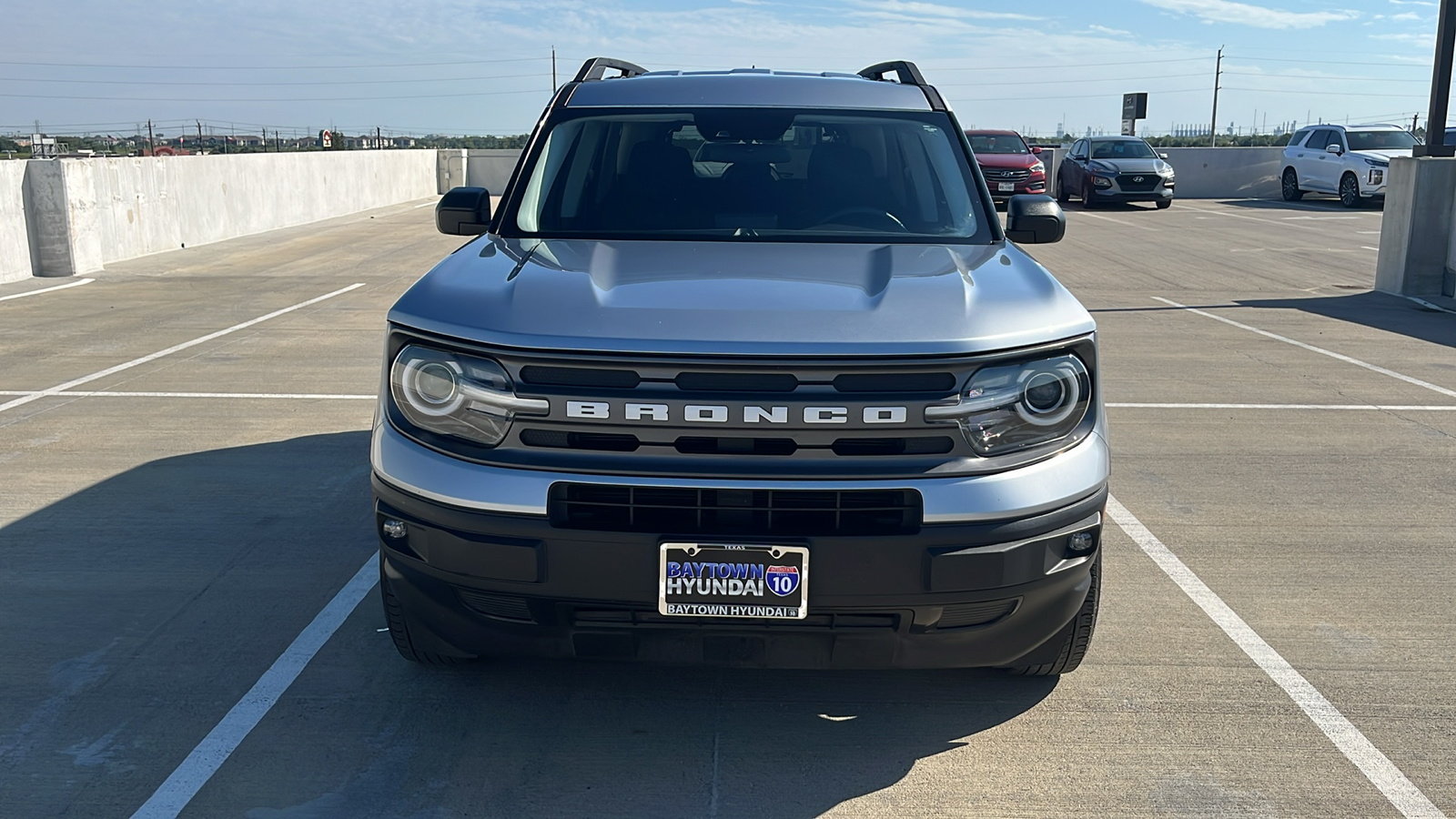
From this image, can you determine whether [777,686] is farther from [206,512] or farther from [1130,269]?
[1130,269]

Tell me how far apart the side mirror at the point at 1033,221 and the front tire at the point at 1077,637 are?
5.45ft

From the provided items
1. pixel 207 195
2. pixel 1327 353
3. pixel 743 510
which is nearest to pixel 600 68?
pixel 743 510

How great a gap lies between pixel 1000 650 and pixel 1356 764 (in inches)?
41.4

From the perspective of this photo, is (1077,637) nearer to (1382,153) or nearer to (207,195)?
(207,195)

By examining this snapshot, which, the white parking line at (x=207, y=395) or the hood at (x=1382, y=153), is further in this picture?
the hood at (x=1382, y=153)

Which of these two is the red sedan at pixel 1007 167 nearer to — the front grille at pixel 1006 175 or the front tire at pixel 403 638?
the front grille at pixel 1006 175

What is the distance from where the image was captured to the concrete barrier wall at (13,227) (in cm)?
1389

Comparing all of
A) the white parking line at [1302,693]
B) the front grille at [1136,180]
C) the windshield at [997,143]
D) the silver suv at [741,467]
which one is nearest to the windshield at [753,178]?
the silver suv at [741,467]

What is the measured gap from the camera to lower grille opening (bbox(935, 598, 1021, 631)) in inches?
118

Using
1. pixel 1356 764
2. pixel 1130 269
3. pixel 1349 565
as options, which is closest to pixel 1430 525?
pixel 1349 565

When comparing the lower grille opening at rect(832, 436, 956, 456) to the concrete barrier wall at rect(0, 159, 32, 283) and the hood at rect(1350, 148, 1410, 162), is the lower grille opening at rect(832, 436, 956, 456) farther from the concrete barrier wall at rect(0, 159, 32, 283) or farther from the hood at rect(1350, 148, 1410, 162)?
the hood at rect(1350, 148, 1410, 162)

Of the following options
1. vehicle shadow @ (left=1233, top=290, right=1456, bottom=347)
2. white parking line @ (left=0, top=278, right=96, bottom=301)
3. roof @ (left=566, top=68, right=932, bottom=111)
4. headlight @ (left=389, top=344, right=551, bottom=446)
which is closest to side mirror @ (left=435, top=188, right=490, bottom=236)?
roof @ (left=566, top=68, right=932, bottom=111)

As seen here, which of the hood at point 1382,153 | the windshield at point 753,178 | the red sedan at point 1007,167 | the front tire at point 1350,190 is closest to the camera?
the windshield at point 753,178

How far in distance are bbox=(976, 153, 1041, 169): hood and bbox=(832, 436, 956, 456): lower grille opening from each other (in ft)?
74.0
